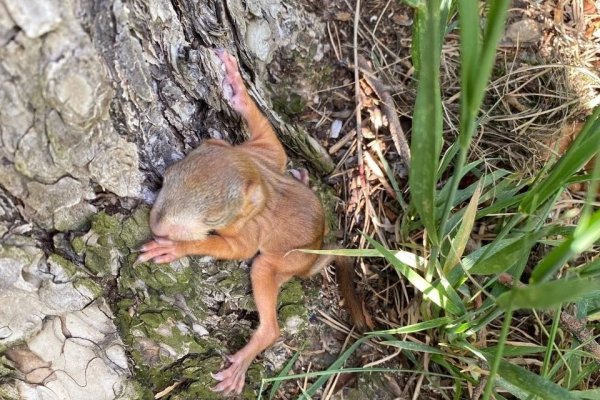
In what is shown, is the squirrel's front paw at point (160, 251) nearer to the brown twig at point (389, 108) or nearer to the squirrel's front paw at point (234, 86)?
the squirrel's front paw at point (234, 86)

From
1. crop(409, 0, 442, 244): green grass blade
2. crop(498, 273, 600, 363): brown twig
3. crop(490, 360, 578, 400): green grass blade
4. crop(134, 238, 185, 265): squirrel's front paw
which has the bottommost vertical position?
crop(498, 273, 600, 363): brown twig

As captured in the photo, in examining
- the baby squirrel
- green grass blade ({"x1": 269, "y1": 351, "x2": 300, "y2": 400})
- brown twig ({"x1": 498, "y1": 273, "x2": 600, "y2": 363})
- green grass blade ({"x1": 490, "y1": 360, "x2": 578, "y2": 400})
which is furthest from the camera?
green grass blade ({"x1": 269, "y1": 351, "x2": 300, "y2": 400})

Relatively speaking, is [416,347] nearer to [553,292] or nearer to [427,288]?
[427,288]

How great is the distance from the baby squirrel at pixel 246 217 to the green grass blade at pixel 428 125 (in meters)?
0.70

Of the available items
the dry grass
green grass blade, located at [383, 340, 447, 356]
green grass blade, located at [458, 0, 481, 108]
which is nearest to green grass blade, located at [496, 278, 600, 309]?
green grass blade, located at [458, 0, 481, 108]

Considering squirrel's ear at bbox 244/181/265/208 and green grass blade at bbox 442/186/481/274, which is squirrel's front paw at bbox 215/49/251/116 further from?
green grass blade at bbox 442/186/481/274

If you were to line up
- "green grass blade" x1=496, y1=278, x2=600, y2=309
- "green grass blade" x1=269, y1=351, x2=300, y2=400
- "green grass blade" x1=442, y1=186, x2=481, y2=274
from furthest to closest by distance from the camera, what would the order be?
"green grass blade" x1=269, y1=351, x2=300, y2=400 < "green grass blade" x1=442, y1=186, x2=481, y2=274 < "green grass blade" x1=496, y1=278, x2=600, y2=309

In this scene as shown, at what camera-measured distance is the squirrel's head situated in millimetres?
2104

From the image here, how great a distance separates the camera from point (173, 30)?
6.72ft

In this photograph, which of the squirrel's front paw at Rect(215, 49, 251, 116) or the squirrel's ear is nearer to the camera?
the squirrel's front paw at Rect(215, 49, 251, 116)

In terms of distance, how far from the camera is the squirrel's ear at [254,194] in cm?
248

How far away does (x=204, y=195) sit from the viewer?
235 centimetres

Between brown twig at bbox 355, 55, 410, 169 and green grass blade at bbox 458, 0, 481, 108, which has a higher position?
green grass blade at bbox 458, 0, 481, 108

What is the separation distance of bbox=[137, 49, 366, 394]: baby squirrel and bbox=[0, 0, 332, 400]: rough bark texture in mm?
62
